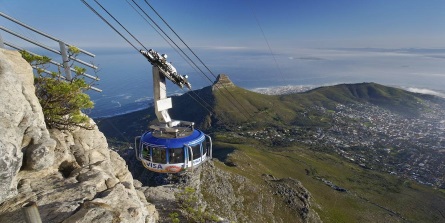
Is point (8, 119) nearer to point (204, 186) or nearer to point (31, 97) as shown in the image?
point (31, 97)

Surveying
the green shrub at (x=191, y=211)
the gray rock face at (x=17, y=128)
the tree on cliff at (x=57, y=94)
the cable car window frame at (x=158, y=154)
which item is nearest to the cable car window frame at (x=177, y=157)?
the cable car window frame at (x=158, y=154)

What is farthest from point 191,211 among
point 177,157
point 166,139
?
point 166,139

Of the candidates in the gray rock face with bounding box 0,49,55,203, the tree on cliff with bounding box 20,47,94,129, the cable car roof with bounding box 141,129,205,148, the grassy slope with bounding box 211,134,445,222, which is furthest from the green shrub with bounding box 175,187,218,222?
the grassy slope with bounding box 211,134,445,222

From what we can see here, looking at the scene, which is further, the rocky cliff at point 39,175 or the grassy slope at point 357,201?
the grassy slope at point 357,201

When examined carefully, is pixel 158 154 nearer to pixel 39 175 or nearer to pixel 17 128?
pixel 39 175

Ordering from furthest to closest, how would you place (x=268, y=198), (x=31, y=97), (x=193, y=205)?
(x=268, y=198) → (x=193, y=205) → (x=31, y=97)

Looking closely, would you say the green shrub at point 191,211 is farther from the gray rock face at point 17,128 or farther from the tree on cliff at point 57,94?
the gray rock face at point 17,128

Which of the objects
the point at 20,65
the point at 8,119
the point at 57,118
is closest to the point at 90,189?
the point at 8,119
